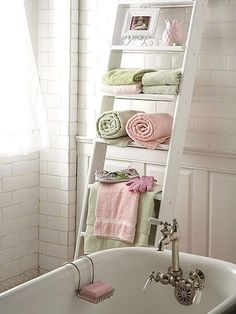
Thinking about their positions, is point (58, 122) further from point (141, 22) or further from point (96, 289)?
point (96, 289)

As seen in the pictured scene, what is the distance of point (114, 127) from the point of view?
3971 millimetres

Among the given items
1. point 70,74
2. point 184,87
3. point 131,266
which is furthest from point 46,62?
point 131,266

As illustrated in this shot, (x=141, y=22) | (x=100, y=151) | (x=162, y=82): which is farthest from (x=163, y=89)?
(x=100, y=151)

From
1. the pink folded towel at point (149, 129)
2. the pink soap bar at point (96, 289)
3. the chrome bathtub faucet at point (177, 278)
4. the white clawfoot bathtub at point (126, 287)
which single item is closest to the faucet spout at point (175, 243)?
the chrome bathtub faucet at point (177, 278)

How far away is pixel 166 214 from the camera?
3.92 metres

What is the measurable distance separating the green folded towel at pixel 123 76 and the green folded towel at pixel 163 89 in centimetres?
9

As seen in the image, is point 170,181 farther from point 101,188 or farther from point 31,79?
point 31,79

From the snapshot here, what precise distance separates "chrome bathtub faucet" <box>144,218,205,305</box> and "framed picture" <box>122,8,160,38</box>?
1.36m

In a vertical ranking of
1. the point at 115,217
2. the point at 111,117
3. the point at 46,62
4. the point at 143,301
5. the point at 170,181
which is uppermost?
the point at 46,62

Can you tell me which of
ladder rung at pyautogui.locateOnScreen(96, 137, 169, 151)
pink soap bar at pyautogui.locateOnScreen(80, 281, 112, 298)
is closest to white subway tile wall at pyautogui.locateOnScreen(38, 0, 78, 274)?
ladder rung at pyautogui.locateOnScreen(96, 137, 169, 151)

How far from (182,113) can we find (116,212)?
731mm

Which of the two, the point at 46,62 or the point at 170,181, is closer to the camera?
the point at 170,181

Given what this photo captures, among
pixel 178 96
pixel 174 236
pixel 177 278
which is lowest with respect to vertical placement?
pixel 177 278

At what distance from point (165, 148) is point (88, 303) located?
45.0 inches
